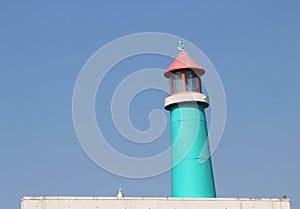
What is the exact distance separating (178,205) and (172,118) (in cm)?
749

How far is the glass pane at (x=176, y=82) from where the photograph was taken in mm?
30547

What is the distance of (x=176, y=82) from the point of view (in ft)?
101

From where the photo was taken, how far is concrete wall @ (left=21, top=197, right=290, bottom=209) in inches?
866

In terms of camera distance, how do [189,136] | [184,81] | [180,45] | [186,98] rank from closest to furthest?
[189,136] < [186,98] < [184,81] < [180,45]

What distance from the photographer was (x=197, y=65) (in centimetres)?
3086

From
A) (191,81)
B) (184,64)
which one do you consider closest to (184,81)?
(191,81)

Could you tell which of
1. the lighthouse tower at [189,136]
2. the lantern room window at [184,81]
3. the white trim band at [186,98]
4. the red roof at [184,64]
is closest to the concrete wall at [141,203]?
the lighthouse tower at [189,136]

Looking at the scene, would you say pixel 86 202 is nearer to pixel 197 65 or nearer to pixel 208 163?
pixel 208 163

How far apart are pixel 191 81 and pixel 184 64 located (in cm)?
93

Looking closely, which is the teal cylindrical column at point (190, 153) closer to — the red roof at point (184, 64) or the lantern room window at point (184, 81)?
the lantern room window at point (184, 81)

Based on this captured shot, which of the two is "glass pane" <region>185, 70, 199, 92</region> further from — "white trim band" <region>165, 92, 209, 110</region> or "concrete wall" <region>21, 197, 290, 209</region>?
"concrete wall" <region>21, 197, 290, 209</region>

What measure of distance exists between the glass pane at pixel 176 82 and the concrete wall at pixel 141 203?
8.41m

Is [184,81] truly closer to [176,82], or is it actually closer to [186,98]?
[176,82]

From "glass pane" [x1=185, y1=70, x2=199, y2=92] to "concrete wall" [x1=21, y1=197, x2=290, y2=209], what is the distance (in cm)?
833
